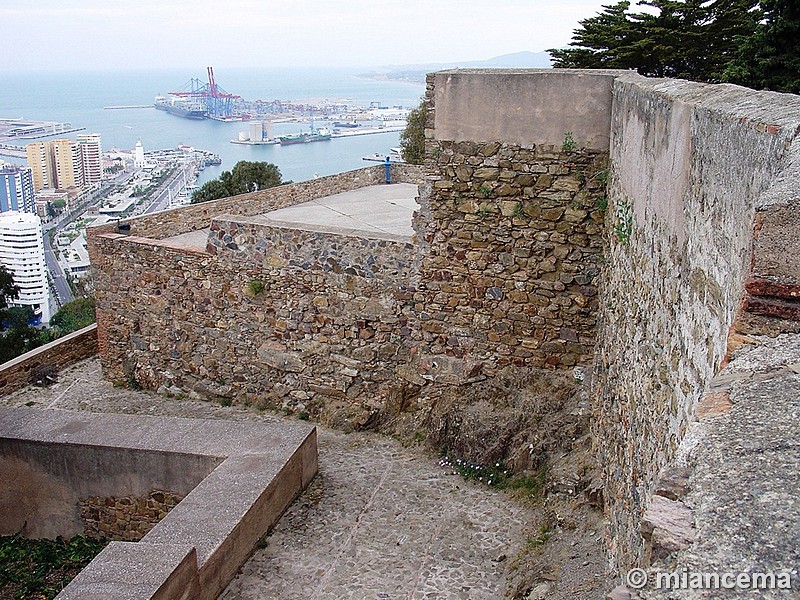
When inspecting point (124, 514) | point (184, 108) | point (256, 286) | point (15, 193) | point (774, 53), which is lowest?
point (15, 193)

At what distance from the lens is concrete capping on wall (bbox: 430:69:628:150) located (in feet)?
20.6

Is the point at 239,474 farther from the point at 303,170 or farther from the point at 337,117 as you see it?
the point at 337,117

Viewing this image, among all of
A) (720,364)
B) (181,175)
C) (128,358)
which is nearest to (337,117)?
(181,175)

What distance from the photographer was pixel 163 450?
6574 millimetres

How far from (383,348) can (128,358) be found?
392 centimetres

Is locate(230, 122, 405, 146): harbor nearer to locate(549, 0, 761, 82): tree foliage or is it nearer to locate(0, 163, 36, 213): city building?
locate(0, 163, 36, 213): city building

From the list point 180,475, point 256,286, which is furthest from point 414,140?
point 180,475

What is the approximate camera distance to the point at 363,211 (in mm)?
11492

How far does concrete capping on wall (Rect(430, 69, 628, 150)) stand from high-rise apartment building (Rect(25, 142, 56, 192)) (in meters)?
73.4

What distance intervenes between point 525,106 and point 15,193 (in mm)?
59276

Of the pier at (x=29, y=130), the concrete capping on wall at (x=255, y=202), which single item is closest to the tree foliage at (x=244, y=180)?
the concrete capping on wall at (x=255, y=202)

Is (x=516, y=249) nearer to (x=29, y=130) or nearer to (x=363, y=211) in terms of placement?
(x=363, y=211)

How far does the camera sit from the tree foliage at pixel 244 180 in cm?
2103

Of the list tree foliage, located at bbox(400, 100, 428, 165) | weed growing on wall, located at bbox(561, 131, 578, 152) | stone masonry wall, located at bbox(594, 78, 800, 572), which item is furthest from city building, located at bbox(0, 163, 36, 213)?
stone masonry wall, located at bbox(594, 78, 800, 572)
